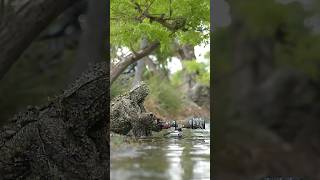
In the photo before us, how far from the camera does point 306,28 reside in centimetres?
262

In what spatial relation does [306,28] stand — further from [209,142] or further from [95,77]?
[95,77]

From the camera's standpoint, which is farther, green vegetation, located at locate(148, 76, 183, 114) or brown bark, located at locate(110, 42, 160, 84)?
green vegetation, located at locate(148, 76, 183, 114)

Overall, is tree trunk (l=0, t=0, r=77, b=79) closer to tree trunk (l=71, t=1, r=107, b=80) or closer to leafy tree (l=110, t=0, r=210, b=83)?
tree trunk (l=71, t=1, r=107, b=80)

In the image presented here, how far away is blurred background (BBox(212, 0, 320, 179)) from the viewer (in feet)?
8.45

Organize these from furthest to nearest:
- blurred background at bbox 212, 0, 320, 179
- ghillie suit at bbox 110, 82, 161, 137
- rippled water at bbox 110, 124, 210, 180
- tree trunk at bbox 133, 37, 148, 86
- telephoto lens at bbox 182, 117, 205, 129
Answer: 1. tree trunk at bbox 133, 37, 148, 86
2. telephoto lens at bbox 182, 117, 205, 129
3. ghillie suit at bbox 110, 82, 161, 137
4. rippled water at bbox 110, 124, 210, 180
5. blurred background at bbox 212, 0, 320, 179

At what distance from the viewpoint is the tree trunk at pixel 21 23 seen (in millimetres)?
2592

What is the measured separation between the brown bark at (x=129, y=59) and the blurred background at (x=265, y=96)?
2.38ft

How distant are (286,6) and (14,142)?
6.23 feet

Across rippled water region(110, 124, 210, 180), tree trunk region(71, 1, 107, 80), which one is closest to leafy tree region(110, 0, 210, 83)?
tree trunk region(71, 1, 107, 80)

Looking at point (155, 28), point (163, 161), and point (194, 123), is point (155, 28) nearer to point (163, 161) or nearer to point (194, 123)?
point (194, 123)

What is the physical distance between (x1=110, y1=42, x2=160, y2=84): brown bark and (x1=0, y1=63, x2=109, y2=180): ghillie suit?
32 cm

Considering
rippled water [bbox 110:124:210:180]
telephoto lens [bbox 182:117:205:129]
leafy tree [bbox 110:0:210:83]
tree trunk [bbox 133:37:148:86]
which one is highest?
leafy tree [bbox 110:0:210:83]

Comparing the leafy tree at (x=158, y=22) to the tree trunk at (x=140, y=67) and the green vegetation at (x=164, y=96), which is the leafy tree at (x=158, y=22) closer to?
the tree trunk at (x=140, y=67)

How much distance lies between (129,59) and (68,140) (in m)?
0.76
